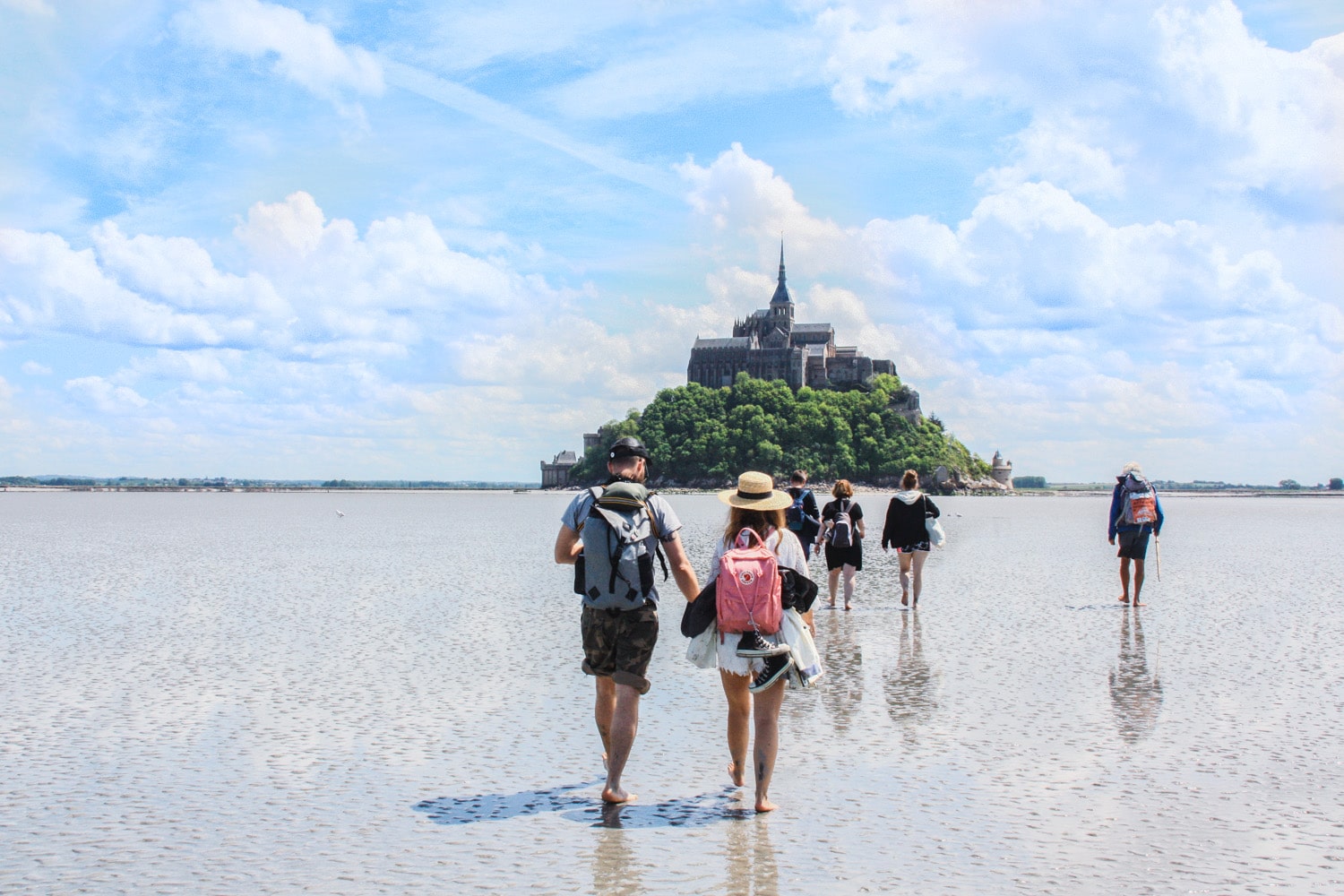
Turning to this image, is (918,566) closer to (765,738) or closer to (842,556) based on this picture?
(842,556)

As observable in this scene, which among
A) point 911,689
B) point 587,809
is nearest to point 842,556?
point 911,689

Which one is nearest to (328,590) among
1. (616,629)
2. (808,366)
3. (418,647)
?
(418,647)

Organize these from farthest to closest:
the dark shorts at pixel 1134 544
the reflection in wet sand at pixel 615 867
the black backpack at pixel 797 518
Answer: the dark shorts at pixel 1134 544 < the black backpack at pixel 797 518 < the reflection in wet sand at pixel 615 867

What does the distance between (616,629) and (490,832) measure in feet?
4.21

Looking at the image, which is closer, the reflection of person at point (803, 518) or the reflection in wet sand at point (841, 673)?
the reflection in wet sand at point (841, 673)

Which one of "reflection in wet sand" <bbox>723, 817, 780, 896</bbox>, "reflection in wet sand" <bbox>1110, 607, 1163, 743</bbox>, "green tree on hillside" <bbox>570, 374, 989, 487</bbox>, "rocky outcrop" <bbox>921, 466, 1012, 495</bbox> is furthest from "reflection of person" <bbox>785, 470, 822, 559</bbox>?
"rocky outcrop" <bbox>921, 466, 1012, 495</bbox>

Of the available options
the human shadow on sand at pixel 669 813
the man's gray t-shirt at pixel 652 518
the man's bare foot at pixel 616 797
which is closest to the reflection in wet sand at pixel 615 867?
the human shadow on sand at pixel 669 813

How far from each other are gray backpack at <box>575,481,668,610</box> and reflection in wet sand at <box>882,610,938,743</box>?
2.55 m

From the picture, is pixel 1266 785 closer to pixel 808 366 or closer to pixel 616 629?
pixel 616 629

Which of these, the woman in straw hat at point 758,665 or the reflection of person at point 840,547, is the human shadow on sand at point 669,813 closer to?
the woman in straw hat at point 758,665

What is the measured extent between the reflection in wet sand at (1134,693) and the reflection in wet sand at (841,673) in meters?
1.93

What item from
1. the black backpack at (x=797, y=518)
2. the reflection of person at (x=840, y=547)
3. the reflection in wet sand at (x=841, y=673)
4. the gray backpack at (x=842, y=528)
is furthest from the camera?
the reflection of person at (x=840, y=547)

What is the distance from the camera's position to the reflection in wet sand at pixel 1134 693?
8.34 metres

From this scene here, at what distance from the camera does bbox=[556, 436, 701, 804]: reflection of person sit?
656cm
